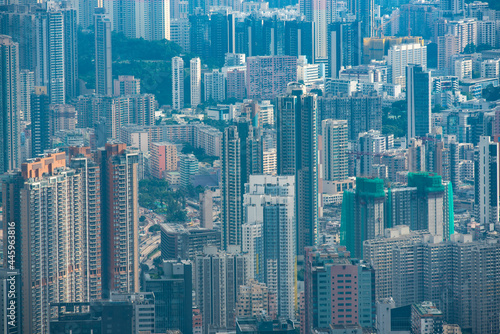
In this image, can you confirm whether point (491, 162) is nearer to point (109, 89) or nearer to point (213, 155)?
point (213, 155)

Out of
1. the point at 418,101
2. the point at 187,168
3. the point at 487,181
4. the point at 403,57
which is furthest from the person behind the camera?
the point at 403,57

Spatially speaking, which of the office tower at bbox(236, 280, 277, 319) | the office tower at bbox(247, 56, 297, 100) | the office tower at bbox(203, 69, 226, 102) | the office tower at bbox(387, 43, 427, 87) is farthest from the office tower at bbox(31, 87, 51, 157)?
the office tower at bbox(387, 43, 427, 87)

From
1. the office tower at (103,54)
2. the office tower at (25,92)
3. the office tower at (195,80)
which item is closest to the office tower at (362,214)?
the office tower at (25,92)

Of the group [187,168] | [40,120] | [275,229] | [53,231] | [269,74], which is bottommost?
[275,229]

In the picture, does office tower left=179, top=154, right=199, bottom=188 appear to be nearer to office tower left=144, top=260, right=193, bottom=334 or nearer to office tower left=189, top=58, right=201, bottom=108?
office tower left=189, top=58, right=201, bottom=108

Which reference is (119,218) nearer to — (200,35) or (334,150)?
(334,150)

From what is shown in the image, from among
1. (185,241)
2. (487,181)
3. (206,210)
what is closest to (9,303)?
(185,241)

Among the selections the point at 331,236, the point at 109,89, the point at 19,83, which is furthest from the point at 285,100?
the point at 109,89
